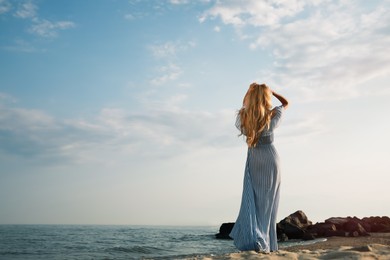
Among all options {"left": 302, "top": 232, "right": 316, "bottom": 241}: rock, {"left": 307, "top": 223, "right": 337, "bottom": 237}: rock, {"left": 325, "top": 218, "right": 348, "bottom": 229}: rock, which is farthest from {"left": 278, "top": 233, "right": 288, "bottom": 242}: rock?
→ {"left": 325, "top": 218, "right": 348, "bottom": 229}: rock

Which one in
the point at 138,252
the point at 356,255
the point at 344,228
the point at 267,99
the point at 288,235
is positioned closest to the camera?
the point at 356,255

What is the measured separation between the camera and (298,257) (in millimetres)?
6031

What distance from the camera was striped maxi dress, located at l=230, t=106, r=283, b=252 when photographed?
23.1 feet

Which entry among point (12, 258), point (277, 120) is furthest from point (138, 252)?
point (277, 120)

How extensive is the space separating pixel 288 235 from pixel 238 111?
64.1ft

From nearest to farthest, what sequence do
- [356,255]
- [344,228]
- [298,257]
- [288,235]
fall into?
[356,255] → [298,257] → [344,228] → [288,235]

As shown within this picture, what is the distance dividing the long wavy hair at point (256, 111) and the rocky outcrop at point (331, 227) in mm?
17305

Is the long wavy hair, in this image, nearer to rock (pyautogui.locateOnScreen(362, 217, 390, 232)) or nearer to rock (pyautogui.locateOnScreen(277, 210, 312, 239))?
rock (pyautogui.locateOnScreen(277, 210, 312, 239))

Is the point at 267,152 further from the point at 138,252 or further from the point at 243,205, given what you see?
the point at 138,252

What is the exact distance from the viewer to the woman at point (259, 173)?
689 cm

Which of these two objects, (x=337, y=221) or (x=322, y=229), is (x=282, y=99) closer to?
(x=322, y=229)

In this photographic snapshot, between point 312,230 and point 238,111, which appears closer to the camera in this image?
point 238,111

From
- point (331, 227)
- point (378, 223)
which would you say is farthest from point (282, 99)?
point (378, 223)

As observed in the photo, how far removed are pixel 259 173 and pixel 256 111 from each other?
3.55 ft
